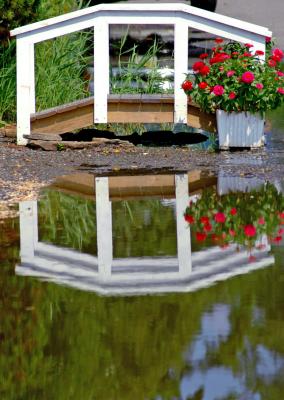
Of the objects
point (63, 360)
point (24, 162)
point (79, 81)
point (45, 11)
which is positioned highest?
point (45, 11)

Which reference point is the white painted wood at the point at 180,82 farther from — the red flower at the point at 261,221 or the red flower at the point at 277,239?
the red flower at the point at 277,239

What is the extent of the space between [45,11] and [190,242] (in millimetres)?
7999

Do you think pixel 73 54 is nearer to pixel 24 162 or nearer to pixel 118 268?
pixel 24 162

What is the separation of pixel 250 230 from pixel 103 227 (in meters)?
1.22

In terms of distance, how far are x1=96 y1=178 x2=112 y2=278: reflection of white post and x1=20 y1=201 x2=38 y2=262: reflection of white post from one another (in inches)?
19.9

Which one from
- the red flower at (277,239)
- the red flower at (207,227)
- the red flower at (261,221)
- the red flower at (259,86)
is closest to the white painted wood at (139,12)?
the red flower at (259,86)

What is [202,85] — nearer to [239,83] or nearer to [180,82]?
[239,83]

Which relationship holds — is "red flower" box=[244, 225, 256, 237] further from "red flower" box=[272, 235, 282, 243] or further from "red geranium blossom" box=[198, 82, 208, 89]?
"red geranium blossom" box=[198, 82, 208, 89]

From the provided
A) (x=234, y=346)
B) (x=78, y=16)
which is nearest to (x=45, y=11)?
(x=78, y=16)

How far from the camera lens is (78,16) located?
13.9m

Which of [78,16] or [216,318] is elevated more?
[78,16]

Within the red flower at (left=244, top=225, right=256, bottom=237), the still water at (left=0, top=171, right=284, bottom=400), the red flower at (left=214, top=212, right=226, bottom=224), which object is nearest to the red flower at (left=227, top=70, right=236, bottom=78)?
the still water at (left=0, top=171, right=284, bottom=400)

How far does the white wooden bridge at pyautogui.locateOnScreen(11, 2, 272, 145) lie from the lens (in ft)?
45.5

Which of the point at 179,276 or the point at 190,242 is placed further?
the point at 190,242
